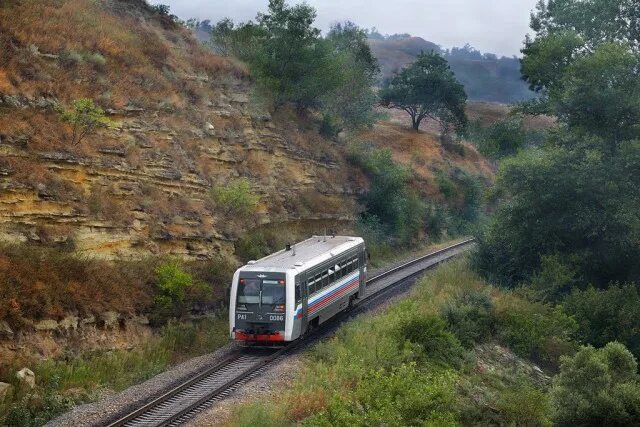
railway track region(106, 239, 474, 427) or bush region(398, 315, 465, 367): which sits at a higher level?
bush region(398, 315, 465, 367)

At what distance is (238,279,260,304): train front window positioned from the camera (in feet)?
80.3

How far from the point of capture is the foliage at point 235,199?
34.7 m

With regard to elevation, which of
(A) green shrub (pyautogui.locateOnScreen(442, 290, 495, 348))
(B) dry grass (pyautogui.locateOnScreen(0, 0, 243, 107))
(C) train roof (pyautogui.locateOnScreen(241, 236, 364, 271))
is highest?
(B) dry grass (pyautogui.locateOnScreen(0, 0, 243, 107))

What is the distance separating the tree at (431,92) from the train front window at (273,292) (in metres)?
54.9

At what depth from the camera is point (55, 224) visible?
82.5 ft

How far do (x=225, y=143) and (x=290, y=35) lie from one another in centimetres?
1214

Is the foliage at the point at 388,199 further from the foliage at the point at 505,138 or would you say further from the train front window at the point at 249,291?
the train front window at the point at 249,291

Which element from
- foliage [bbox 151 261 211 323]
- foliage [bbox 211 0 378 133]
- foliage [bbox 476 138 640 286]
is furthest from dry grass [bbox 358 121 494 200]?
foliage [bbox 151 261 211 323]

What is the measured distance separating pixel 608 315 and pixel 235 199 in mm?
17493

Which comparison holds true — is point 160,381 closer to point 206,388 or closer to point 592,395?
point 206,388

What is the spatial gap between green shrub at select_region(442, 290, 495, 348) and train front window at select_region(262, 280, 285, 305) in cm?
663

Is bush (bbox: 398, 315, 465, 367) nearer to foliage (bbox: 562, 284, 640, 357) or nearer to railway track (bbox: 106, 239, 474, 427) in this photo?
railway track (bbox: 106, 239, 474, 427)

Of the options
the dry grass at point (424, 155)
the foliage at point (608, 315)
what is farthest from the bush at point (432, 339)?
the dry grass at point (424, 155)

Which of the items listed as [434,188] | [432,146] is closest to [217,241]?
[434,188]
